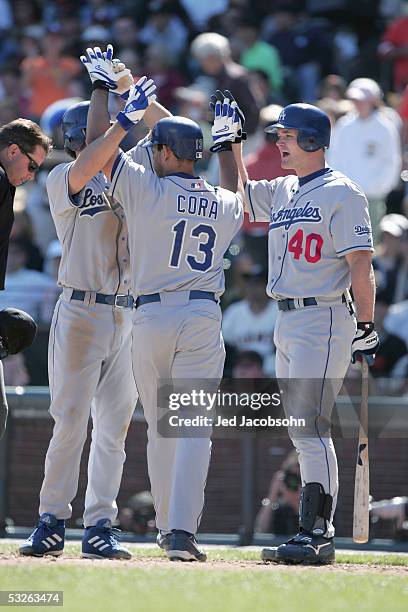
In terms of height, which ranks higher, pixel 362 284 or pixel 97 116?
pixel 97 116

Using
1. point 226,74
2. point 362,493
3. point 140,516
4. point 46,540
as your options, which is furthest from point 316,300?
point 226,74

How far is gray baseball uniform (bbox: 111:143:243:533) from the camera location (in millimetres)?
6496

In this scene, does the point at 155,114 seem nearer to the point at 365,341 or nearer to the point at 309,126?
the point at 309,126

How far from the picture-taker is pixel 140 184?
6.55 m

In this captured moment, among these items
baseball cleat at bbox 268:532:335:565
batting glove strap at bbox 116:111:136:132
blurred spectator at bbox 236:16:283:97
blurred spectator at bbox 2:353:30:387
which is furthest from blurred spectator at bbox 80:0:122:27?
baseball cleat at bbox 268:532:335:565

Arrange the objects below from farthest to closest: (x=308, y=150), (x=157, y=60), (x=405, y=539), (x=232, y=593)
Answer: (x=157, y=60), (x=405, y=539), (x=308, y=150), (x=232, y=593)

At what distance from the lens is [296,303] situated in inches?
268

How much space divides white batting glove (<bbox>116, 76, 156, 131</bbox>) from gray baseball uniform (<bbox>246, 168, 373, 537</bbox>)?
0.96 meters

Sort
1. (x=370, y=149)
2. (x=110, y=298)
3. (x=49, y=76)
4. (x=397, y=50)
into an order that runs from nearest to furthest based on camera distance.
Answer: (x=110, y=298) → (x=370, y=149) → (x=397, y=50) → (x=49, y=76)

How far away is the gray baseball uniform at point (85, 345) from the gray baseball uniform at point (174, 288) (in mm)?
231

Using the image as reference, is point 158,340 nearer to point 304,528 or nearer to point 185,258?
point 185,258

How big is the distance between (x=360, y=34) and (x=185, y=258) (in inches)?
370

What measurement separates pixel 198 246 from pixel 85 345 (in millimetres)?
761

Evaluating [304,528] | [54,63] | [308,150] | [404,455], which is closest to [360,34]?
[54,63]
